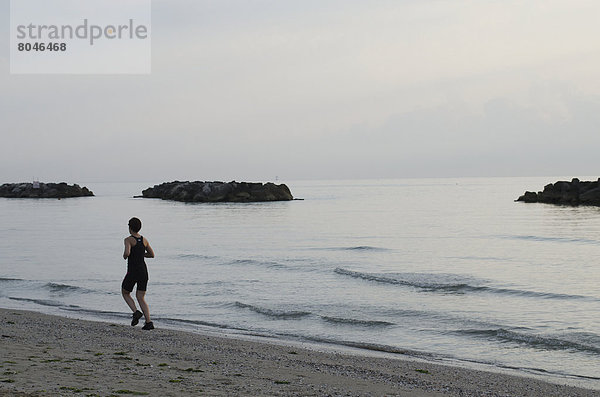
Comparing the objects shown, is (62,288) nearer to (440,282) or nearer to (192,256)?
(192,256)

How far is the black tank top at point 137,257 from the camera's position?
35.5ft

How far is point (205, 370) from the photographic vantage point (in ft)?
27.6

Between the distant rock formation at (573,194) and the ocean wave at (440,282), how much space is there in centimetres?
5619

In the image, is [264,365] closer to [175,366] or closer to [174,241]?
[175,366]

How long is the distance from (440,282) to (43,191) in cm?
11638

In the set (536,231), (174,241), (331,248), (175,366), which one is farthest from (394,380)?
(536,231)

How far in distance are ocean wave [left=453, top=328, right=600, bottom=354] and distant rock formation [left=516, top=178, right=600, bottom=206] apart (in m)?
63.2

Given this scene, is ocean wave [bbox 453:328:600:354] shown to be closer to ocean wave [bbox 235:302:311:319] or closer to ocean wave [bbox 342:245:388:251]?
ocean wave [bbox 235:302:311:319]

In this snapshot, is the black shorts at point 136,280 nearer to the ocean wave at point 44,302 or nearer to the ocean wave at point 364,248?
the ocean wave at point 44,302

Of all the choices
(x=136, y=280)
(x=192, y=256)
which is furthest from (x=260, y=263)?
(x=136, y=280)

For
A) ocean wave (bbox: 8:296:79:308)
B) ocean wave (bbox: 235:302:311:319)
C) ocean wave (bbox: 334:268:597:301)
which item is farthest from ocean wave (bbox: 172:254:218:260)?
ocean wave (bbox: 235:302:311:319)

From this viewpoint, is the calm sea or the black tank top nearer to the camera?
the black tank top

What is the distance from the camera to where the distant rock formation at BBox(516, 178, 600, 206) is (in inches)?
2746

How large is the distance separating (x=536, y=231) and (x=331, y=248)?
16275 millimetres
